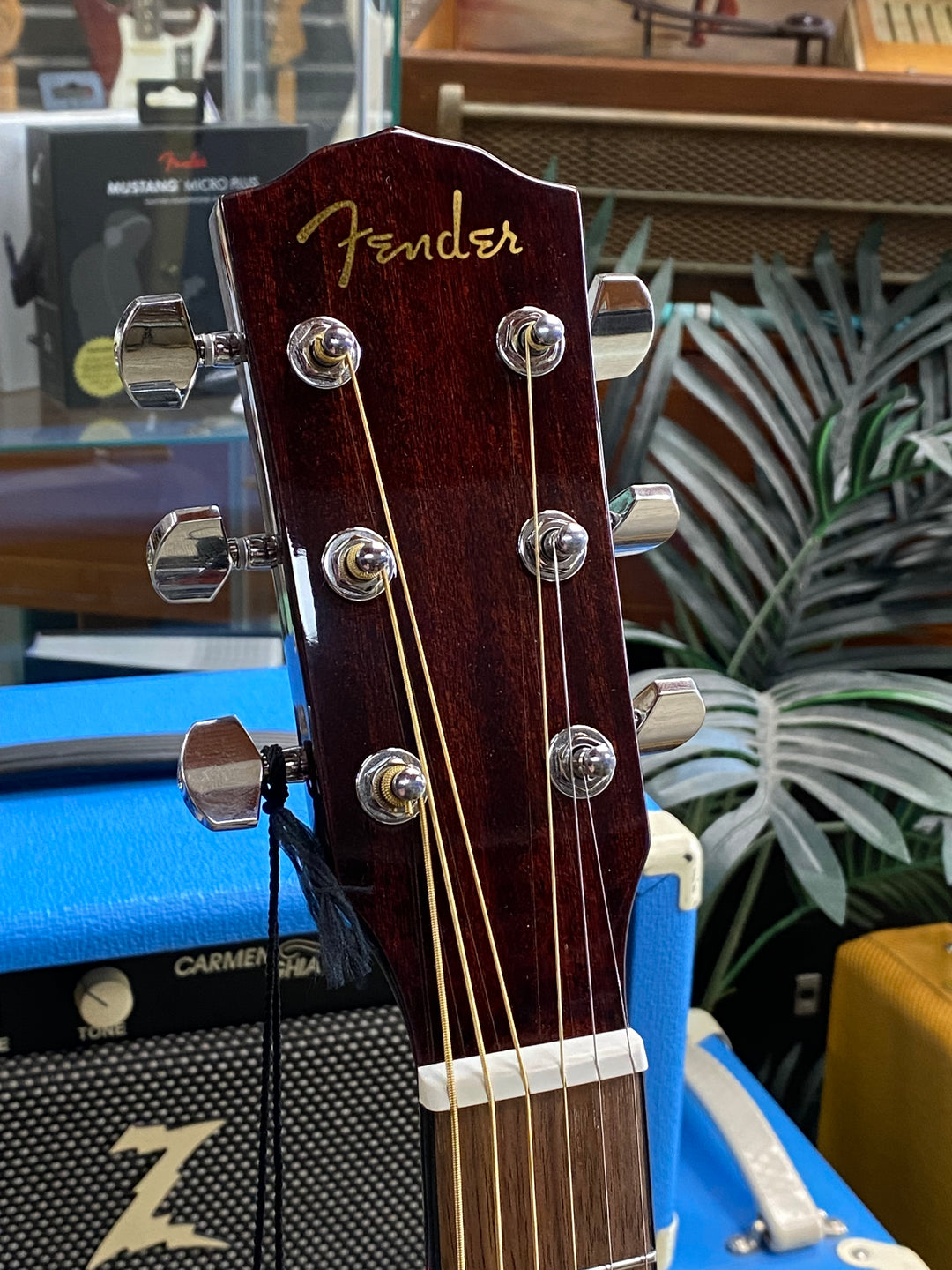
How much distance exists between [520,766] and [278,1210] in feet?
0.71

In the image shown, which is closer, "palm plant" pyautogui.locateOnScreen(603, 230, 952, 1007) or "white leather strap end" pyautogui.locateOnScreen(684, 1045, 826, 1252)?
"white leather strap end" pyautogui.locateOnScreen(684, 1045, 826, 1252)

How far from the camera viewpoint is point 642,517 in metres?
0.52

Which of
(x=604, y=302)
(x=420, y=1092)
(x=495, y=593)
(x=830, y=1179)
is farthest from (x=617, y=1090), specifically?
(x=830, y=1179)

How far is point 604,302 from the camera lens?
1.61ft

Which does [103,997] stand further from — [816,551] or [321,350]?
[816,551]

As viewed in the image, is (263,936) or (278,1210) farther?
(263,936)

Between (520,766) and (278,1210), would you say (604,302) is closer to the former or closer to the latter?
(520,766)

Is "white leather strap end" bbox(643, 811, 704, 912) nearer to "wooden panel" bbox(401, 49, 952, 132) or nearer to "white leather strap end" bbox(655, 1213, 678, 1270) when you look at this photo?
"white leather strap end" bbox(655, 1213, 678, 1270)

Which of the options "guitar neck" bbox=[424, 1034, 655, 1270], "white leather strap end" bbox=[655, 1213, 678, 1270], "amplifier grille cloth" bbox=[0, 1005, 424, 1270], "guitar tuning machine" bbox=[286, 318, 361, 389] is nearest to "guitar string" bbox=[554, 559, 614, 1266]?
"guitar neck" bbox=[424, 1034, 655, 1270]

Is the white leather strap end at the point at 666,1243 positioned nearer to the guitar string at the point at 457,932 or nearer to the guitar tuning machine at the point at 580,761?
the guitar string at the point at 457,932

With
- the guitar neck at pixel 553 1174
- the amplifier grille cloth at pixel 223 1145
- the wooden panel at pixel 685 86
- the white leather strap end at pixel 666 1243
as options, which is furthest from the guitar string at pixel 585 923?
the wooden panel at pixel 685 86

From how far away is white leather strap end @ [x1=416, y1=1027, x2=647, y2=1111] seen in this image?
1.65ft

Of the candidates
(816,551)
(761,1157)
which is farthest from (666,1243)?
(816,551)

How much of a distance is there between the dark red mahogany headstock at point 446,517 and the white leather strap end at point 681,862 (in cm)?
25
